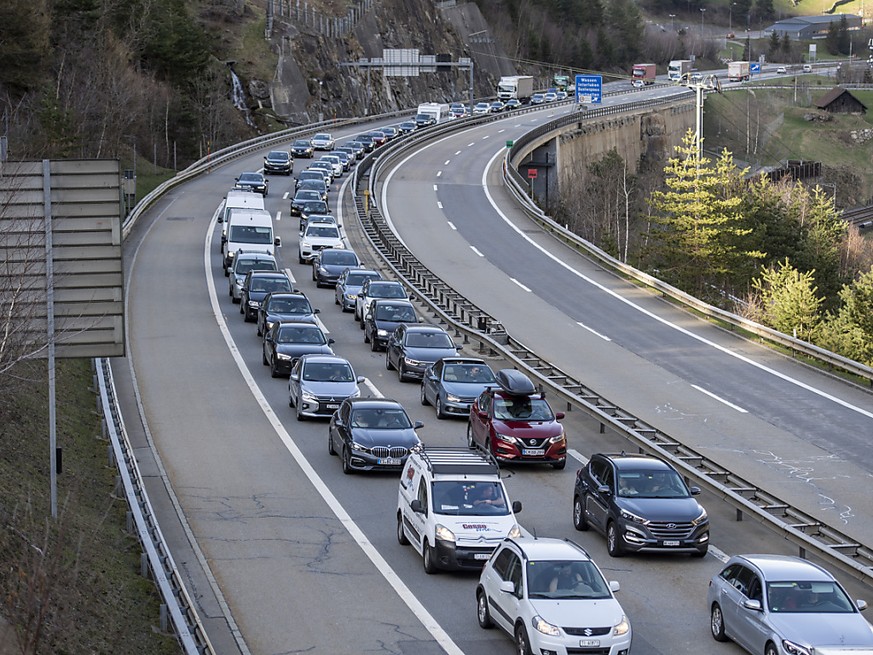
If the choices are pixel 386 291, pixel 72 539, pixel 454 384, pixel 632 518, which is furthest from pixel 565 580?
pixel 386 291

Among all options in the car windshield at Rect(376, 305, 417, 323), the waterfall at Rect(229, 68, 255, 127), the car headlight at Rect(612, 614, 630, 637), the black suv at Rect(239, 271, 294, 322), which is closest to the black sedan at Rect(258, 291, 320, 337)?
the black suv at Rect(239, 271, 294, 322)

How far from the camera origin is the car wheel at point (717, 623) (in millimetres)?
16922

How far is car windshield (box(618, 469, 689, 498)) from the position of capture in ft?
68.8

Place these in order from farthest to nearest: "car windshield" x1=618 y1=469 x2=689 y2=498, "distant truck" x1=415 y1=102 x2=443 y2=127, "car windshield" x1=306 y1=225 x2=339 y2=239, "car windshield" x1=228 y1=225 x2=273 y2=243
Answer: "distant truck" x1=415 y1=102 x2=443 y2=127 → "car windshield" x1=306 y1=225 x2=339 y2=239 → "car windshield" x1=228 y1=225 x2=273 y2=243 → "car windshield" x1=618 y1=469 x2=689 y2=498

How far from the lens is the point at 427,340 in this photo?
35031 mm

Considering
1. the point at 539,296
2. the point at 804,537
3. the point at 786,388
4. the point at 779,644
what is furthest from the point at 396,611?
the point at 539,296

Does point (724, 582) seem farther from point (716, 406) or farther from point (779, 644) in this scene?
point (716, 406)

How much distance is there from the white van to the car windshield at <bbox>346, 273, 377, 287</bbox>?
77.2 ft

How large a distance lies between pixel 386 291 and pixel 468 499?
22.0m

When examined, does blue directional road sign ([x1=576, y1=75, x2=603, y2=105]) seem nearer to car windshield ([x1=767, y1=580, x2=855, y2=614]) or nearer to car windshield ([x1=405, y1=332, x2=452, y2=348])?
car windshield ([x1=405, y1=332, x2=452, y2=348])

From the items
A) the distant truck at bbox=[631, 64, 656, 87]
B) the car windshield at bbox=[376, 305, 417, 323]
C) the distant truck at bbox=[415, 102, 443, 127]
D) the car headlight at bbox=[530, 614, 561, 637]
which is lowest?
the car windshield at bbox=[376, 305, 417, 323]

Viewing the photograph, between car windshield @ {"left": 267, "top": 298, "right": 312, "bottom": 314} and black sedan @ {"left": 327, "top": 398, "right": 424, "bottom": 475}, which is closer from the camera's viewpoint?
black sedan @ {"left": 327, "top": 398, "right": 424, "bottom": 475}

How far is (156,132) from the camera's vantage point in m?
89.2

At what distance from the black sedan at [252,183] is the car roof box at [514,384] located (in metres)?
44.4
